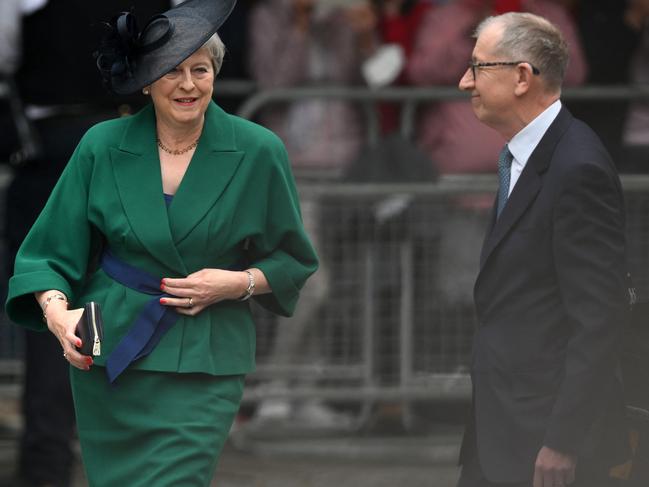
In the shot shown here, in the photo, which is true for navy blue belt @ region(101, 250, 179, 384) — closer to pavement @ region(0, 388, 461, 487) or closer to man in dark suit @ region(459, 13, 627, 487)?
man in dark suit @ region(459, 13, 627, 487)

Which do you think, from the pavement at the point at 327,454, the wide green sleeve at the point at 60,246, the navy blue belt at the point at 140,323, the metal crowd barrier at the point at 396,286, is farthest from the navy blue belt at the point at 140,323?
the metal crowd barrier at the point at 396,286

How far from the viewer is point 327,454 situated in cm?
791

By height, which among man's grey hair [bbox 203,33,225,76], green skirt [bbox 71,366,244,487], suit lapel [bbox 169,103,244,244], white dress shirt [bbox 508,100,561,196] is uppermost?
man's grey hair [bbox 203,33,225,76]

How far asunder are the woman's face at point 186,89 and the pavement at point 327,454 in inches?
124

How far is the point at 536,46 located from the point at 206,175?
0.90 meters

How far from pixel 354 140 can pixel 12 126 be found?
70.6 inches

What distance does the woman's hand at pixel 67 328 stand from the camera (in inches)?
173

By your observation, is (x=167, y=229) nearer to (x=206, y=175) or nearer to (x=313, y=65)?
(x=206, y=175)

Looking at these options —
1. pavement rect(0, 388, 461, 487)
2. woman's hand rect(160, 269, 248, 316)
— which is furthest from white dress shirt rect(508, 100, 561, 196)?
pavement rect(0, 388, 461, 487)

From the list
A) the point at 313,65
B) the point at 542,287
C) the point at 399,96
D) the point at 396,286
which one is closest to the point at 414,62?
the point at 399,96

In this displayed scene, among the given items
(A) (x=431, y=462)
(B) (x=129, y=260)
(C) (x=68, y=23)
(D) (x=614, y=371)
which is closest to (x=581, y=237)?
(D) (x=614, y=371)

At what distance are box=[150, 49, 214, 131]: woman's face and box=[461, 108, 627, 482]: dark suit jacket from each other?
0.81 metres

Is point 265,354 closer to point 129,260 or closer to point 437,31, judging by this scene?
point 437,31

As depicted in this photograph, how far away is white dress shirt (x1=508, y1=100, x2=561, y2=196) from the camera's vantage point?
4.39 metres
